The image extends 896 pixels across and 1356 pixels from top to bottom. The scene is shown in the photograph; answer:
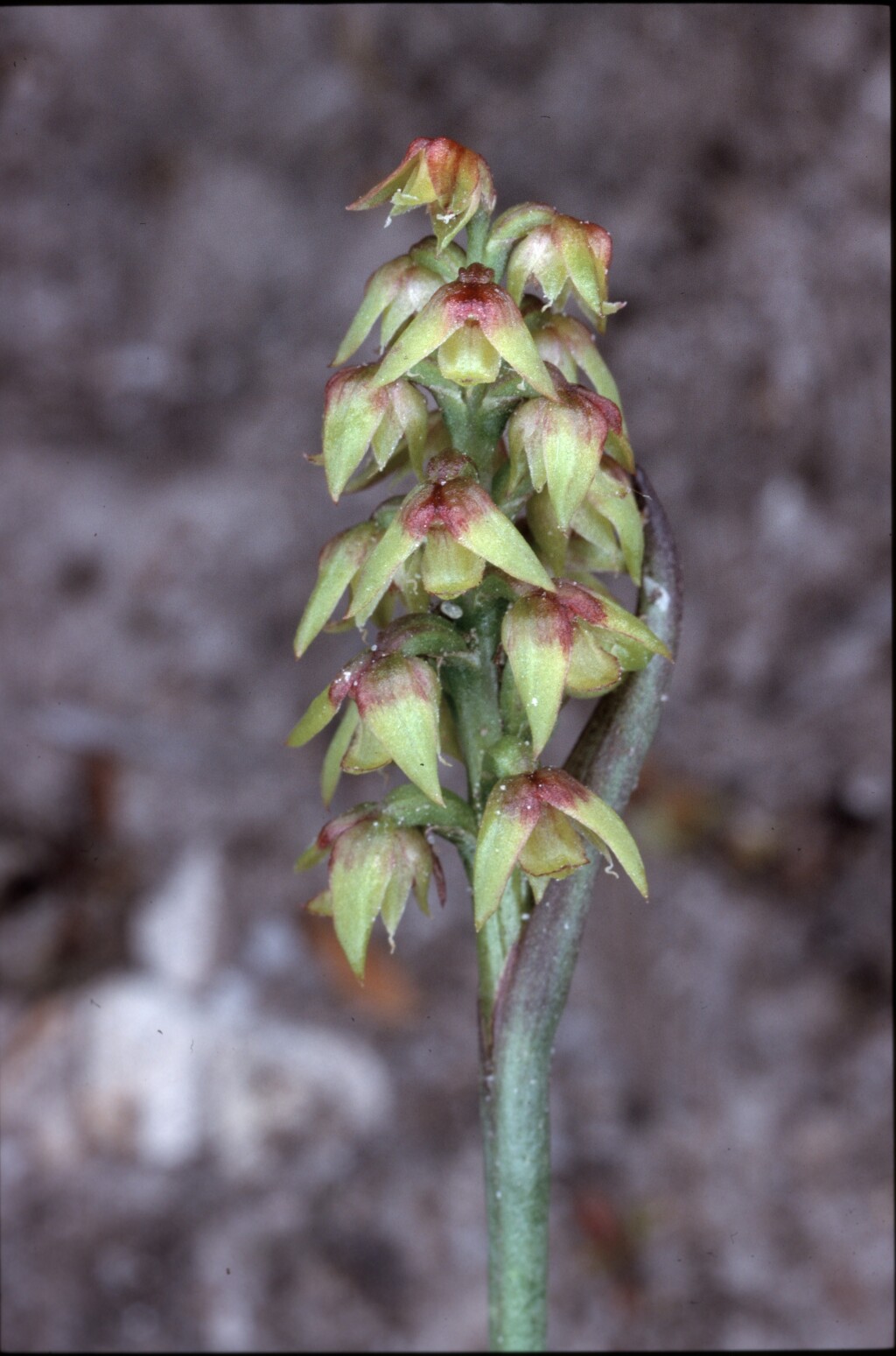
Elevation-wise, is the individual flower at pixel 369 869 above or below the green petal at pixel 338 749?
below

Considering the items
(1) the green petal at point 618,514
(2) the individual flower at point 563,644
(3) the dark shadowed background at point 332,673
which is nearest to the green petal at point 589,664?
(2) the individual flower at point 563,644

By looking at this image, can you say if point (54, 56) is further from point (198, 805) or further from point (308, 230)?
point (198, 805)

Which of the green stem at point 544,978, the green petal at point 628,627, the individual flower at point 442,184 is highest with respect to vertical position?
the individual flower at point 442,184

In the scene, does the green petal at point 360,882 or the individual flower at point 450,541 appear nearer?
the individual flower at point 450,541

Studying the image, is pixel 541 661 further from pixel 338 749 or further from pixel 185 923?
pixel 185 923

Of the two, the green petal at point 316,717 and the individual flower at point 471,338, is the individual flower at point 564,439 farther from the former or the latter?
the green petal at point 316,717

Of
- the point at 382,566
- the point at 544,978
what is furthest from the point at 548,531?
the point at 544,978

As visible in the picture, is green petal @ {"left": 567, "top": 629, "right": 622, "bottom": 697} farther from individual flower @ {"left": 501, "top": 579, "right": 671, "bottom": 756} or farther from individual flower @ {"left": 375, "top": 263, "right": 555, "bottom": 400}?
individual flower @ {"left": 375, "top": 263, "right": 555, "bottom": 400}

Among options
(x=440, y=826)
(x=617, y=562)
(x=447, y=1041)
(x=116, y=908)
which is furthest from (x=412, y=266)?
(x=116, y=908)
